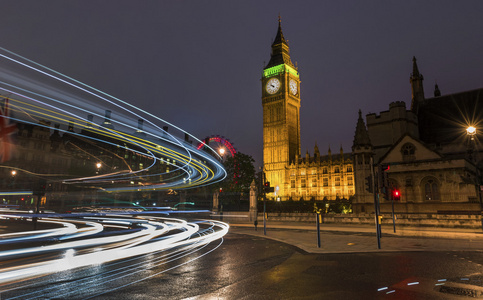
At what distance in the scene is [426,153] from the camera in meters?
37.5

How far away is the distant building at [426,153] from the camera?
34.3 m

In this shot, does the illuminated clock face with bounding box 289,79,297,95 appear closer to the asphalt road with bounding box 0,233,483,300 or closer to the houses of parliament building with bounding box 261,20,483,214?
the houses of parliament building with bounding box 261,20,483,214

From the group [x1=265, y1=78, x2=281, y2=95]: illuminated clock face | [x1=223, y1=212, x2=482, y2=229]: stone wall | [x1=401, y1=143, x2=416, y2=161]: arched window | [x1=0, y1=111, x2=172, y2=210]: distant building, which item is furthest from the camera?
[x1=265, y1=78, x2=281, y2=95]: illuminated clock face

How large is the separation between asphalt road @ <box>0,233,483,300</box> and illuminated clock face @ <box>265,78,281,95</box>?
311ft

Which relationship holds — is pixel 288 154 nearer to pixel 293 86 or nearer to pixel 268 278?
pixel 293 86

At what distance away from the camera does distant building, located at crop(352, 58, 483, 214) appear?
34.3 meters

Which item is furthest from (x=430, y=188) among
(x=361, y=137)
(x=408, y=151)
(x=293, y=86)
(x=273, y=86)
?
(x=293, y=86)

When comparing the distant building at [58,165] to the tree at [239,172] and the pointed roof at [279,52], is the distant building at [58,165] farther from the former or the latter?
the pointed roof at [279,52]

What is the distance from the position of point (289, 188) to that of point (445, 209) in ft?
190

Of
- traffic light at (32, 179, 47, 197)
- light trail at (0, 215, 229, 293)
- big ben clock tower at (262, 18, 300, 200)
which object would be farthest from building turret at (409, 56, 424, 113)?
traffic light at (32, 179, 47, 197)

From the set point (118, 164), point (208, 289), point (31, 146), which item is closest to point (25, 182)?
point (31, 146)

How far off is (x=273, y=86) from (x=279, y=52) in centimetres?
1649

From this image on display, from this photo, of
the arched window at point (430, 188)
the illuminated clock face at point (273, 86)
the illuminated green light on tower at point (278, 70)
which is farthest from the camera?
the illuminated green light on tower at point (278, 70)

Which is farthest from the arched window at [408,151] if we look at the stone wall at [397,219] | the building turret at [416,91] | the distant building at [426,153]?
the building turret at [416,91]
